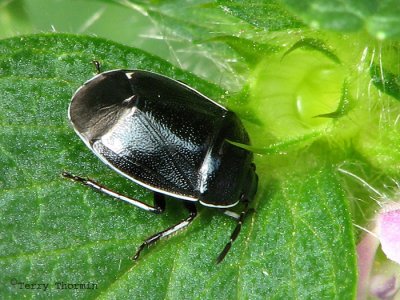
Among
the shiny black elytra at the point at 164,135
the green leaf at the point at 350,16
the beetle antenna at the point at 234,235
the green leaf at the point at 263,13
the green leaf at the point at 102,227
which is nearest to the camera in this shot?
the green leaf at the point at 350,16

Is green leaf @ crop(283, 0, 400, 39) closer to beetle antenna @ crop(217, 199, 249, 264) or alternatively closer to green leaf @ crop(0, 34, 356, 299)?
green leaf @ crop(0, 34, 356, 299)

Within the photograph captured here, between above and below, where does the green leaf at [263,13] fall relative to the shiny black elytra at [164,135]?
above

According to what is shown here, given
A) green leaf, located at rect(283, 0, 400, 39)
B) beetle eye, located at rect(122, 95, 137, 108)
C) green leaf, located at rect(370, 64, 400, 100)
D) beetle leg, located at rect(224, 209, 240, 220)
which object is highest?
green leaf, located at rect(283, 0, 400, 39)

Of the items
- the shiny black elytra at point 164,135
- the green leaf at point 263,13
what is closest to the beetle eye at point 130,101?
the shiny black elytra at point 164,135

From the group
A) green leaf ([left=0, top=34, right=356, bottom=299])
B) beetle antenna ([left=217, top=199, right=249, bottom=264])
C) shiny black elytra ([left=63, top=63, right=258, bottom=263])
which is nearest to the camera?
green leaf ([left=0, top=34, right=356, bottom=299])

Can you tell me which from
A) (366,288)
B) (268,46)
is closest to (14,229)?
(268,46)

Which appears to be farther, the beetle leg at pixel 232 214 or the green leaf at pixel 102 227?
the beetle leg at pixel 232 214

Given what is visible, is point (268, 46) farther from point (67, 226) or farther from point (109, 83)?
point (67, 226)

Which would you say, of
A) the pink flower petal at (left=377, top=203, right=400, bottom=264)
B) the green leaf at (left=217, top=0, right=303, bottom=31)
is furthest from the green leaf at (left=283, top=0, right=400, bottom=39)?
the pink flower petal at (left=377, top=203, right=400, bottom=264)

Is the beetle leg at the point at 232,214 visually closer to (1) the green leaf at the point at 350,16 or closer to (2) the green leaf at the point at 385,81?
(2) the green leaf at the point at 385,81
